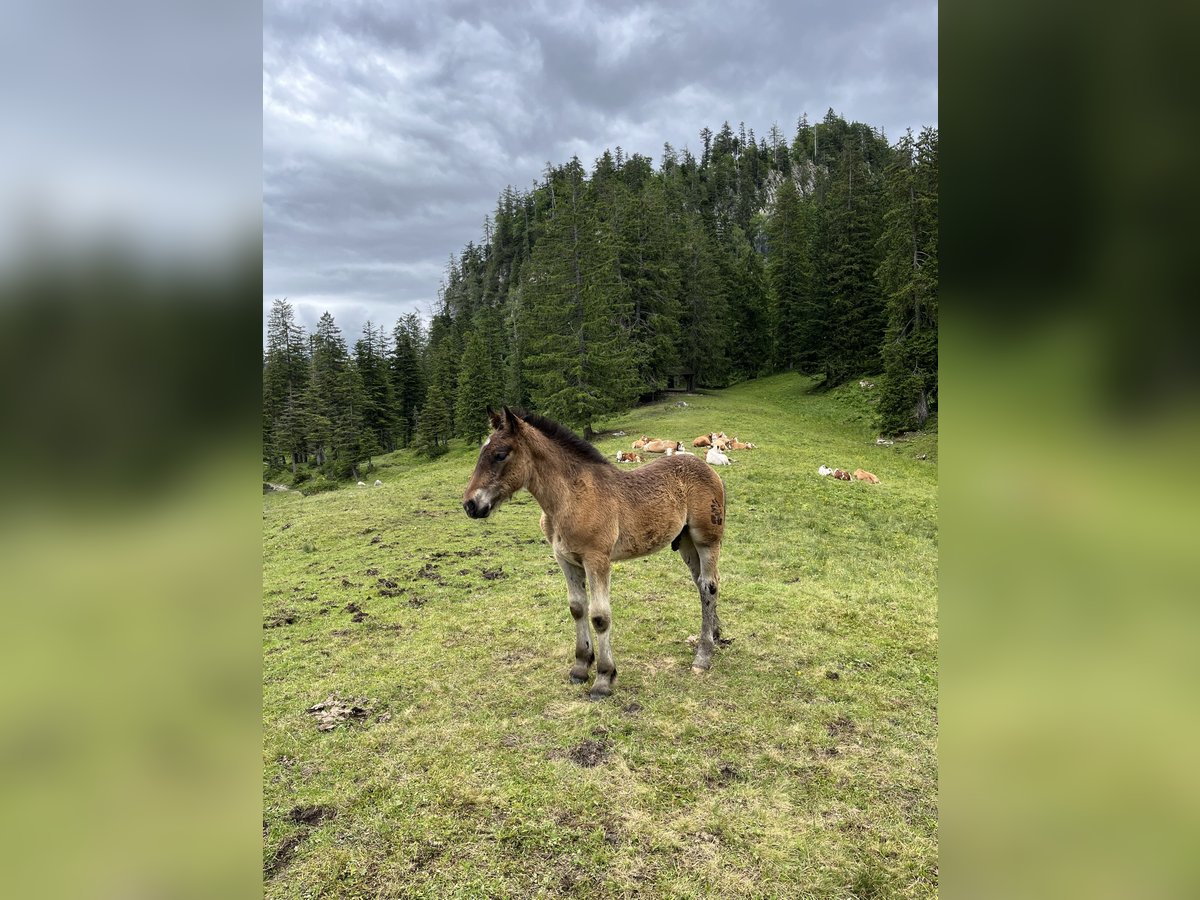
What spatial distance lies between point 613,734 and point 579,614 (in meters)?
1.22

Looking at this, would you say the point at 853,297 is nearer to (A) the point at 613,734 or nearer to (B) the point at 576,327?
(B) the point at 576,327

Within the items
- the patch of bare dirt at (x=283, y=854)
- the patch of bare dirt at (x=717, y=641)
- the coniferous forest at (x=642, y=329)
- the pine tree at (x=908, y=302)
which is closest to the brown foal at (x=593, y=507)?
the patch of bare dirt at (x=717, y=641)

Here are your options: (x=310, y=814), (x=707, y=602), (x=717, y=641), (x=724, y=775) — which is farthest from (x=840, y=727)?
(x=310, y=814)

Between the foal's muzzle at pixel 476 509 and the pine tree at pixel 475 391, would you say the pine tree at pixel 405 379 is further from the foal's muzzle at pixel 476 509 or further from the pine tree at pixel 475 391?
the foal's muzzle at pixel 476 509

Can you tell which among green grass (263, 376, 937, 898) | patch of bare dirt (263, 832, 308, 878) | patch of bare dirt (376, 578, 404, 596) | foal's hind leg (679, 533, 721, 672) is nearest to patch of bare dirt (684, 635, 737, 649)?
green grass (263, 376, 937, 898)

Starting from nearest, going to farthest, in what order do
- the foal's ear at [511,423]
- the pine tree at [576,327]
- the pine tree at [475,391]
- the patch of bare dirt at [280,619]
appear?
the foal's ear at [511,423]
the patch of bare dirt at [280,619]
the pine tree at [576,327]
the pine tree at [475,391]

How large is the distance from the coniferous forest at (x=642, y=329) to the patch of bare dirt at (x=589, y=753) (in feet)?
58.4

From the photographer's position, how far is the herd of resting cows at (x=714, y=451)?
53.3ft

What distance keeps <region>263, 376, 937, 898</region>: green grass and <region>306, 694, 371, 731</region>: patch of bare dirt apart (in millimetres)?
80

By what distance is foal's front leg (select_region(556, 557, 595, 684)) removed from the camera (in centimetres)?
554

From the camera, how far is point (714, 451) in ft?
59.0

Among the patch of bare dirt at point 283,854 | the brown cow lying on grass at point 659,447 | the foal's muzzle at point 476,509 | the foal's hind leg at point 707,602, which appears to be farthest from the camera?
the brown cow lying on grass at point 659,447
